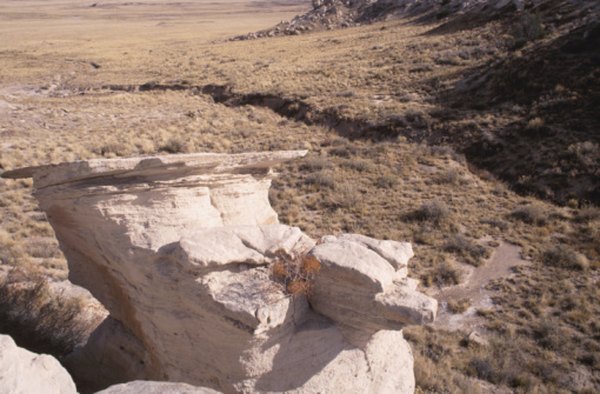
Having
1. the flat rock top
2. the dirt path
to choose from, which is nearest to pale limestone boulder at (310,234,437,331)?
the flat rock top

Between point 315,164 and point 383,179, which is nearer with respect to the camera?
point 383,179

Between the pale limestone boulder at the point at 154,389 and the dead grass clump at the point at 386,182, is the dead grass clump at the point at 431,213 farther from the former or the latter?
the pale limestone boulder at the point at 154,389

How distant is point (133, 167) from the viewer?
5762 mm

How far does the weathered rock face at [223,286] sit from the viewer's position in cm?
529

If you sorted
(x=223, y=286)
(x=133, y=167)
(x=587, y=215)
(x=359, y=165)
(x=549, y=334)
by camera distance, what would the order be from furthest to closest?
(x=359, y=165)
(x=587, y=215)
(x=549, y=334)
(x=133, y=167)
(x=223, y=286)

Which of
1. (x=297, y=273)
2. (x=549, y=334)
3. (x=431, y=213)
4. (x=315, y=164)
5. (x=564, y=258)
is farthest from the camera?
(x=315, y=164)

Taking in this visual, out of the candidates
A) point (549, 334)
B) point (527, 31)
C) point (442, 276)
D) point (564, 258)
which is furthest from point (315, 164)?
point (527, 31)

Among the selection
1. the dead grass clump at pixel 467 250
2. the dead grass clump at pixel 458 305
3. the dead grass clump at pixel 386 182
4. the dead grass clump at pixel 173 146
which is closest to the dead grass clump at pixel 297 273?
the dead grass clump at pixel 458 305

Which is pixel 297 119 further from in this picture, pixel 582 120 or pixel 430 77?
pixel 582 120

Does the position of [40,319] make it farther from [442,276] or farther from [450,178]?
[450,178]

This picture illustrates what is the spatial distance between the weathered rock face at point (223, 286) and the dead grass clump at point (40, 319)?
6.86ft

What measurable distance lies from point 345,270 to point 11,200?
13.0 m

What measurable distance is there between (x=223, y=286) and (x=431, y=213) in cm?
961

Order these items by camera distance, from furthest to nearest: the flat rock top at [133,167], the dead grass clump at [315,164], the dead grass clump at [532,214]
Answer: the dead grass clump at [315,164]
the dead grass clump at [532,214]
the flat rock top at [133,167]
